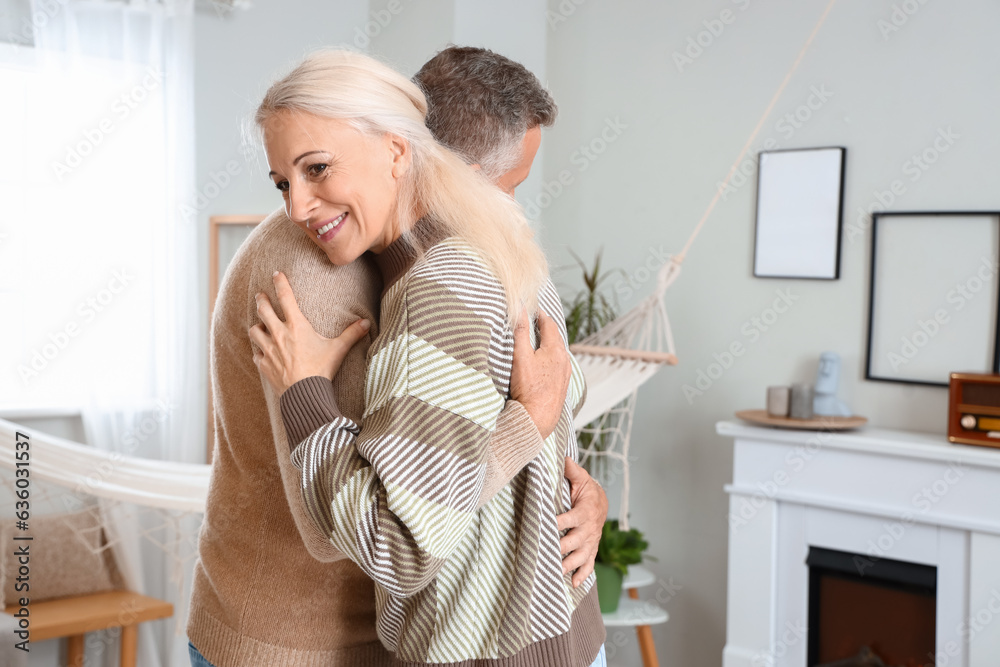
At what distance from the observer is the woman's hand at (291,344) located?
2.79ft

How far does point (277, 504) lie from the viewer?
3.21ft

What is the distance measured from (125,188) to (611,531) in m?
1.95

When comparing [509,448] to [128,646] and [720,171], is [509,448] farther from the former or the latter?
[720,171]

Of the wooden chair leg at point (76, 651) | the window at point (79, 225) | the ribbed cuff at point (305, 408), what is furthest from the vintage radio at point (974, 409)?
the wooden chair leg at point (76, 651)

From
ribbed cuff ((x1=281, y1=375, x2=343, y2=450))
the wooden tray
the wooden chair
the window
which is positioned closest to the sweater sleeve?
ribbed cuff ((x1=281, y1=375, x2=343, y2=450))

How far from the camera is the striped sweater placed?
758 mm

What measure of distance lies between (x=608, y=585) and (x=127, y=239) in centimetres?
193

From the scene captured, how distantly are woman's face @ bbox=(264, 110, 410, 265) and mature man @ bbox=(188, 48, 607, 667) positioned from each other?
5cm

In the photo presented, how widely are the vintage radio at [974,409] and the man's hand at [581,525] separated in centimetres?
169

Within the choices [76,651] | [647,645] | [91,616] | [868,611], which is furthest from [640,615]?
[76,651]

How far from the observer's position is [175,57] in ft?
9.88

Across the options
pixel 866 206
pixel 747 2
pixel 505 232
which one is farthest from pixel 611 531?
pixel 505 232

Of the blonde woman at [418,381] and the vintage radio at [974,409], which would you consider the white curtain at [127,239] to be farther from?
the vintage radio at [974,409]

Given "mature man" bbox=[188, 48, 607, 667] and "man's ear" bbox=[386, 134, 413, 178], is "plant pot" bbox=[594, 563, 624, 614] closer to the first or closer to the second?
"mature man" bbox=[188, 48, 607, 667]
